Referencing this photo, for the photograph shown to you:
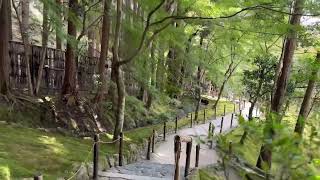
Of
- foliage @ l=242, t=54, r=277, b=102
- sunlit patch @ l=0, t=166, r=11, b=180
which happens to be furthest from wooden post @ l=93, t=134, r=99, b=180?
foliage @ l=242, t=54, r=277, b=102

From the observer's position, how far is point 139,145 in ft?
44.6

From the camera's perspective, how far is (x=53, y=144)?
9586 mm

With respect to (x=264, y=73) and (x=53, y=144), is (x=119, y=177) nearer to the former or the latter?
(x=53, y=144)

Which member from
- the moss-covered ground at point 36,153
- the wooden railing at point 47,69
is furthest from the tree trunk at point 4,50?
the wooden railing at point 47,69

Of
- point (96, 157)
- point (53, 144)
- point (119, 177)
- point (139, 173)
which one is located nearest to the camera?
point (96, 157)

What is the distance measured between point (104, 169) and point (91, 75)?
10073 millimetres

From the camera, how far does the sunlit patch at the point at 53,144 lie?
896cm

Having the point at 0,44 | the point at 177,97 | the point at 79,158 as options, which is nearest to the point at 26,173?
the point at 79,158

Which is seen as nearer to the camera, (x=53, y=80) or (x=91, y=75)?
(x=53, y=80)

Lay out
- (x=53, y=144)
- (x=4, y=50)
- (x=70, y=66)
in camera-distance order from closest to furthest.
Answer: (x=53, y=144), (x=4, y=50), (x=70, y=66)

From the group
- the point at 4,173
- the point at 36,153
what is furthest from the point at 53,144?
the point at 4,173

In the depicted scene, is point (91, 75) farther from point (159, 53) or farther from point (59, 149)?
point (59, 149)

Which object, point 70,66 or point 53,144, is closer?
point 53,144

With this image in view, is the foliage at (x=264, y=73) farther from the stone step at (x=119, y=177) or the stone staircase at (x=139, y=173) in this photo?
the stone step at (x=119, y=177)
